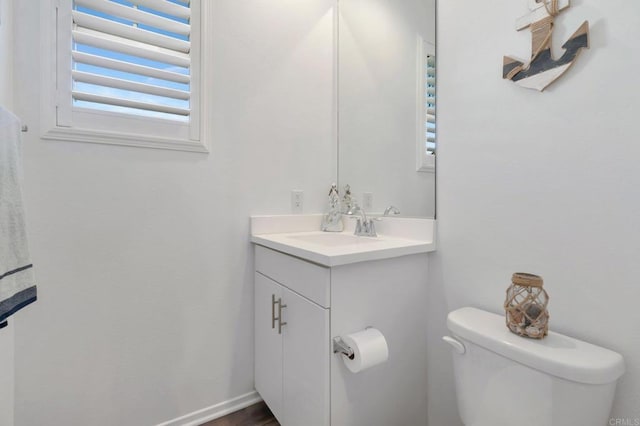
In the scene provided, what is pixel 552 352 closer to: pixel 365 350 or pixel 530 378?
pixel 530 378

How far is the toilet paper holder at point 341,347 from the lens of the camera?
956mm

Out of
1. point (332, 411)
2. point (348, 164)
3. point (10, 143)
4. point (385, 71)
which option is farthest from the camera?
point (348, 164)

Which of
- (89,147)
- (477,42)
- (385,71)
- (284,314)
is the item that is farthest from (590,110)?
(89,147)

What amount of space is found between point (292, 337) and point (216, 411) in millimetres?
656

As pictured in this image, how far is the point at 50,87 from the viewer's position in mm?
1097

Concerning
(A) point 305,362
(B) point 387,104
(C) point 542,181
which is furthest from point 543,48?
(A) point 305,362

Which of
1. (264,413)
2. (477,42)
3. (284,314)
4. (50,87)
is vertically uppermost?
(477,42)

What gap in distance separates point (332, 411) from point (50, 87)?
1.56m

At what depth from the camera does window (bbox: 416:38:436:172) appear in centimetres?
127

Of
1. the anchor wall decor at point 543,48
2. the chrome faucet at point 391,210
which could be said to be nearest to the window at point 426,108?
the chrome faucet at point 391,210

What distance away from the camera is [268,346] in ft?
4.48

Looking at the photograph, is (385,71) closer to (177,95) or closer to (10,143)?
(177,95)

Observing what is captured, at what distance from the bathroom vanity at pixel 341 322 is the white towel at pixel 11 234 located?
2.41 ft

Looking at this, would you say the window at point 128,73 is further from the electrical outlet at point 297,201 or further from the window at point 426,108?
the window at point 426,108
